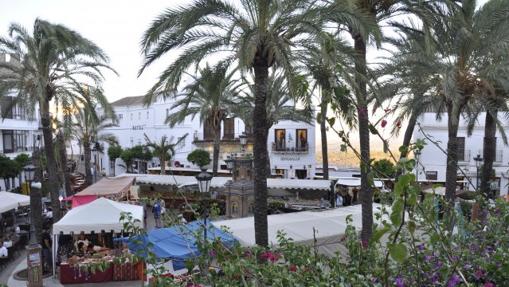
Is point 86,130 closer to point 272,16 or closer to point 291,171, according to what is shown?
point 291,171

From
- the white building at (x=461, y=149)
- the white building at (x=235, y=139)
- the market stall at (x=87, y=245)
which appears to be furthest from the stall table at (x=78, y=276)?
A: the white building at (x=461, y=149)

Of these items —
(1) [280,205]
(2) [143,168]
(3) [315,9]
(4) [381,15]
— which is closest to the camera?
(3) [315,9]

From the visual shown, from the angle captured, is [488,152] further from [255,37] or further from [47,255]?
[47,255]

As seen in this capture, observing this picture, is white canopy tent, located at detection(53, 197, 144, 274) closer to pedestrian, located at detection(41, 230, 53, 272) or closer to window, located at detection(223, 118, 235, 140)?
pedestrian, located at detection(41, 230, 53, 272)

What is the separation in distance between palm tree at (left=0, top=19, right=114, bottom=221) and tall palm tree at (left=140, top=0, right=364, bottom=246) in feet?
18.0

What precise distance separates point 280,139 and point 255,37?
27821 millimetres

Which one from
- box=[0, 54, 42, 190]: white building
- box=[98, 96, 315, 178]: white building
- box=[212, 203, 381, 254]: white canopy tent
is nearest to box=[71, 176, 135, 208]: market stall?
box=[212, 203, 381, 254]: white canopy tent

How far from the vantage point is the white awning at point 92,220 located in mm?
11484

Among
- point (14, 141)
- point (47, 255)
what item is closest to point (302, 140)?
point (14, 141)

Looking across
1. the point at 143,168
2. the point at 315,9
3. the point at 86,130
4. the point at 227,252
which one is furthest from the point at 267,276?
the point at 143,168

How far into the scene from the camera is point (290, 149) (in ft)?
116

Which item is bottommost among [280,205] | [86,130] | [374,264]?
[280,205]

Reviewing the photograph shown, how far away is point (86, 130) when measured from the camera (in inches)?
1248

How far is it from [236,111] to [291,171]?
39.0 feet
